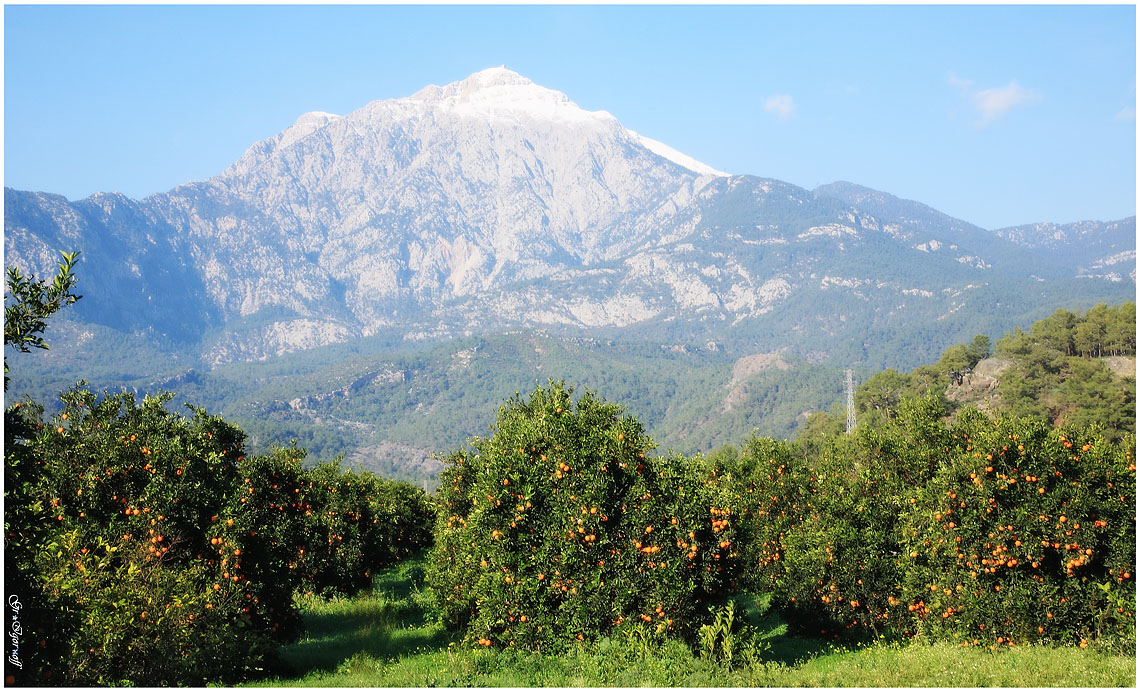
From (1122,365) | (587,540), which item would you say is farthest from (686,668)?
(1122,365)

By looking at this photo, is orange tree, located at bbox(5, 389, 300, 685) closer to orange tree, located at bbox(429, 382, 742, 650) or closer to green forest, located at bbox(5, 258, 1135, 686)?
green forest, located at bbox(5, 258, 1135, 686)

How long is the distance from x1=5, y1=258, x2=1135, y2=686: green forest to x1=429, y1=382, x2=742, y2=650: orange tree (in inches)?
1.9

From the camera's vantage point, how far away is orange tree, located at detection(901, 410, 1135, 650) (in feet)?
60.6

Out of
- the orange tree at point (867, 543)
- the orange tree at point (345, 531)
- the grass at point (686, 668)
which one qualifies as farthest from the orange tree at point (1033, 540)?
the orange tree at point (345, 531)

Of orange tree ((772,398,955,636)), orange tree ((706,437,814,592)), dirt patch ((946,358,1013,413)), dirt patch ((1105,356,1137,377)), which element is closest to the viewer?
orange tree ((772,398,955,636))

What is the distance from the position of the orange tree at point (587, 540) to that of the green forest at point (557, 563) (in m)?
0.05

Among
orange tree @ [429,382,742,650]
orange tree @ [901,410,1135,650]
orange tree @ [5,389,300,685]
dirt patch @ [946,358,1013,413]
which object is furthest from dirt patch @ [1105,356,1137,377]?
orange tree @ [5,389,300,685]

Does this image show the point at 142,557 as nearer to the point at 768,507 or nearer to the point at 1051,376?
the point at 768,507

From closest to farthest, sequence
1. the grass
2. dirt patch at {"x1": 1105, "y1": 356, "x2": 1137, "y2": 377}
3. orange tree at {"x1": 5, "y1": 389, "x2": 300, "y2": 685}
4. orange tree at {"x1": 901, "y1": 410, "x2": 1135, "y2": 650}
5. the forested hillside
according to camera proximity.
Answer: orange tree at {"x1": 5, "y1": 389, "x2": 300, "y2": 685} < the grass < orange tree at {"x1": 901, "y1": 410, "x2": 1135, "y2": 650} < the forested hillside < dirt patch at {"x1": 1105, "y1": 356, "x2": 1137, "y2": 377}

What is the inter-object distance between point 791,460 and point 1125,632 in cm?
2316

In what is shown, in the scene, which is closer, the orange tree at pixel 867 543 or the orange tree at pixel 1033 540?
the orange tree at pixel 1033 540

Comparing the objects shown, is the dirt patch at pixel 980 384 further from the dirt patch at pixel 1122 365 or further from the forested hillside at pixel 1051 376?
the dirt patch at pixel 1122 365

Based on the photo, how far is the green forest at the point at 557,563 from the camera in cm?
1511

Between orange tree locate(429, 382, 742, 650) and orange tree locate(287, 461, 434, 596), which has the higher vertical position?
orange tree locate(429, 382, 742, 650)
